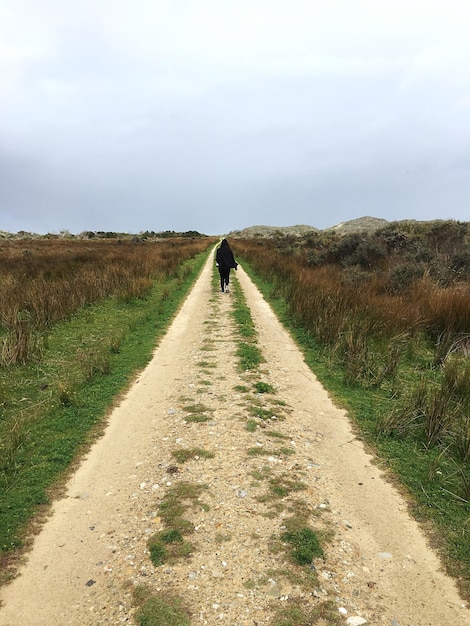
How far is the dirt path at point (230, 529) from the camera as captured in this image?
2.52 metres

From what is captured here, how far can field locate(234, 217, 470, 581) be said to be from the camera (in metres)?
3.80

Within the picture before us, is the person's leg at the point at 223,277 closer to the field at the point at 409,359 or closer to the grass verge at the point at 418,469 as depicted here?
the field at the point at 409,359

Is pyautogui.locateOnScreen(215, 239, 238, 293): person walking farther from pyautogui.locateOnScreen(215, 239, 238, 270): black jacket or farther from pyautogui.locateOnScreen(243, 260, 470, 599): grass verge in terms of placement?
pyautogui.locateOnScreen(243, 260, 470, 599): grass verge

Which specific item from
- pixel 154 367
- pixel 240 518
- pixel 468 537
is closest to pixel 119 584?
pixel 240 518

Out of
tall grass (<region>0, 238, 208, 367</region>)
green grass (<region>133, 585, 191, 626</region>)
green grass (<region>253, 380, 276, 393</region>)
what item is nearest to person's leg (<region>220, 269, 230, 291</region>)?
tall grass (<region>0, 238, 208, 367</region>)

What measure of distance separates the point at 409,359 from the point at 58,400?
623 cm

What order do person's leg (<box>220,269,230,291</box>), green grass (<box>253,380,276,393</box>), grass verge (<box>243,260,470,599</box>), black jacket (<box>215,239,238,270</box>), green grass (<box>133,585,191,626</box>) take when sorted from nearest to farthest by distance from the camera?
green grass (<box>133,585,191,626</box>) → grass verge (<box>243,260,470,599</box>) → green grass (<box>253,380,276,393</box>) → black jacket (<box>215,239,238,270</box>) → person's leg (<box>220,269,230,291</box>)

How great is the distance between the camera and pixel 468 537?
3139mm

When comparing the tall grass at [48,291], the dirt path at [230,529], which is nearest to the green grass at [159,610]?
the dirt path at [230,529]

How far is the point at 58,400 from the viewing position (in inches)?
218

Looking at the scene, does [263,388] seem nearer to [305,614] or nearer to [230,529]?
[230,529]

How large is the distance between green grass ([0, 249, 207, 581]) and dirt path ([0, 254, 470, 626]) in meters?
0.24

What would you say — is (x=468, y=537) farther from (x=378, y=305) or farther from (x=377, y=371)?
(x=378, y=305)

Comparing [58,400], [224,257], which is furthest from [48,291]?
[58,400]
